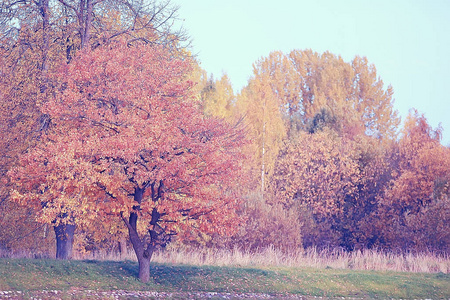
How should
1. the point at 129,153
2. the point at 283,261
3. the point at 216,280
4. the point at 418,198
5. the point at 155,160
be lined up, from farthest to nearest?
Result: the point at 418,198 → the point at 283,261 → the point at 216,280 → the point at 155,160 → the point at 129,153

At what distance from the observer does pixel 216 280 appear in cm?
1925

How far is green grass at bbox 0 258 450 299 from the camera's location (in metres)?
15.9

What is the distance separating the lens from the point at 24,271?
1622cm

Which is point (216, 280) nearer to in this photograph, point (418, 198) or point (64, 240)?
point (64, 240)

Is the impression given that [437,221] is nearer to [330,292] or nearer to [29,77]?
[330,292]

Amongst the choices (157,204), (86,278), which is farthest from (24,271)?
(157,204)

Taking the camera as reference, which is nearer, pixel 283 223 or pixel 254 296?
pixel 254 296

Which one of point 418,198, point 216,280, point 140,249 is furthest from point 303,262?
point 418,198

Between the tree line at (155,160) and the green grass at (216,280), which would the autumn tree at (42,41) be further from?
the green grass at (216,280)

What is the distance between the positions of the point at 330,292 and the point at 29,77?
49.5 feet

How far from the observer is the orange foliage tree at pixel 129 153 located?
15.2 metres

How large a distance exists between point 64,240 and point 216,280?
686 cm

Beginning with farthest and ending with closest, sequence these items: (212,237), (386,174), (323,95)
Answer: (323,95), (386,174), (212,237)

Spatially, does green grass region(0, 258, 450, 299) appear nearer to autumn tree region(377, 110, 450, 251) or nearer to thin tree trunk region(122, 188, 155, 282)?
thin tree trunk region(122, 188, 155, 282)
